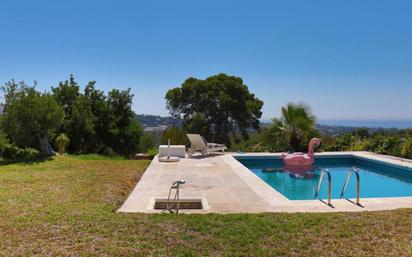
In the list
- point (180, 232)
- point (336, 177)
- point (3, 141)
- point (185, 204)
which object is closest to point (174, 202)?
point (185, 204)

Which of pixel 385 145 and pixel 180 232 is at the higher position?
pixel 385 145

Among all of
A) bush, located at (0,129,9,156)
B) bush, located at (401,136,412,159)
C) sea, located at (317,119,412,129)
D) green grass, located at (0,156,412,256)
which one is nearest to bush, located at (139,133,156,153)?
bush, located at (0,129,9,156)

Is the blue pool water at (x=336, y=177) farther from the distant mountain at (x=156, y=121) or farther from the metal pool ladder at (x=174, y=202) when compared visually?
the distant mountain at (x=156, y=121)

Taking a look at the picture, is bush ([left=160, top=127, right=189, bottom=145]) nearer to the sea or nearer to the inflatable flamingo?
the inflatable flamingo

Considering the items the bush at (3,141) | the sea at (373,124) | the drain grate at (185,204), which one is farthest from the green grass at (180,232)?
the sea at (373,124)

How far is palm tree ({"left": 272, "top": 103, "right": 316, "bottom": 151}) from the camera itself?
1608cm

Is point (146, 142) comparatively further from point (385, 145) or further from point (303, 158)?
point (385, 145)

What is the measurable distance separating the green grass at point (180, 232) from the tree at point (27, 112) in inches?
215

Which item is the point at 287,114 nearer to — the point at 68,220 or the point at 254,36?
the point at 254,36

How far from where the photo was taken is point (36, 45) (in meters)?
15.6

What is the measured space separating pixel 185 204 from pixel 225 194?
3.33 ft

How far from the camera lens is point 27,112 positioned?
38.1 feet

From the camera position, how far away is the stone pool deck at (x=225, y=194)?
6.29 metres

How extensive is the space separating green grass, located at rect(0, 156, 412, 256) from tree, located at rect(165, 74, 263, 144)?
63.3 feet
